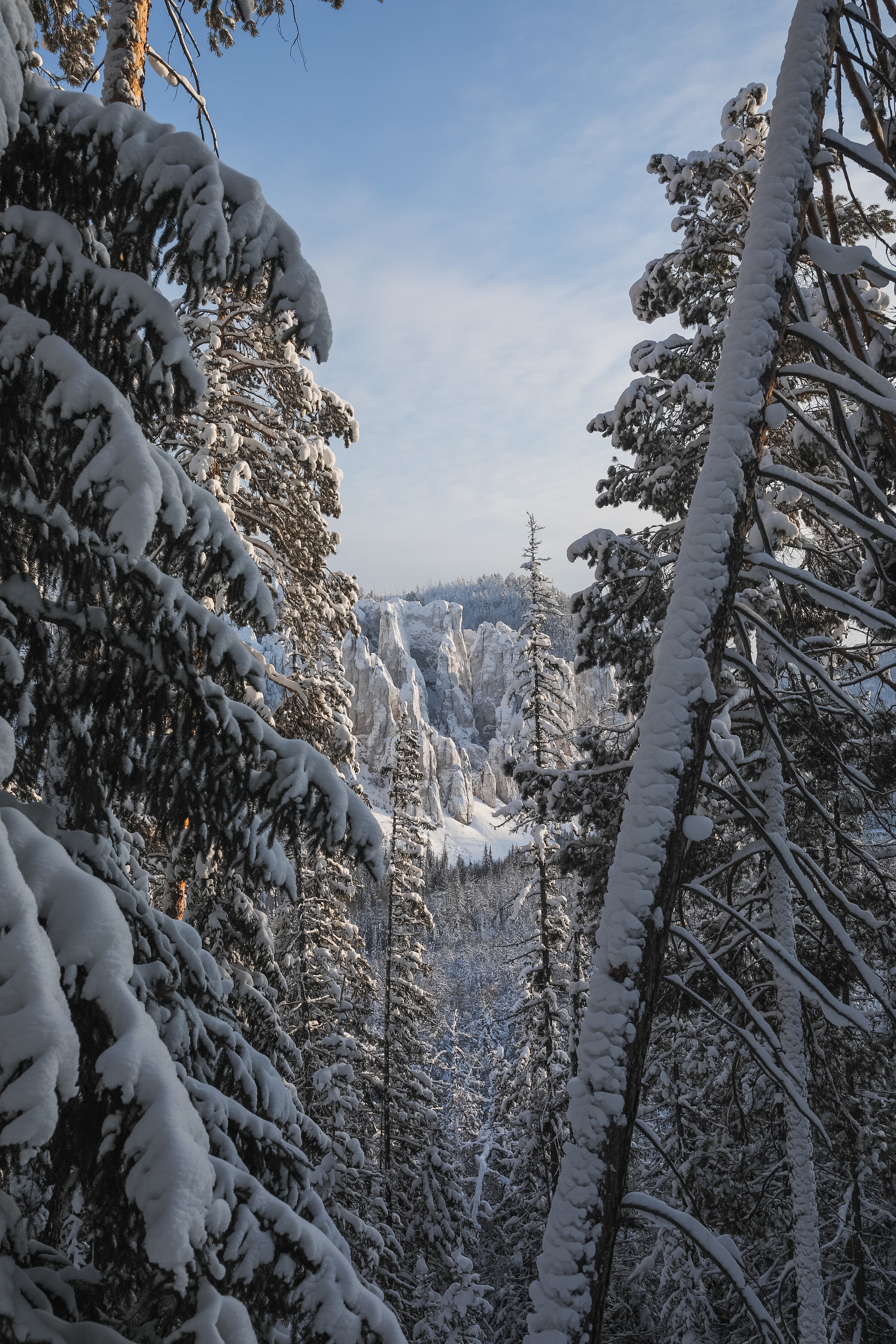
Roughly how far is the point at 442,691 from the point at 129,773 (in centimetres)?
13962

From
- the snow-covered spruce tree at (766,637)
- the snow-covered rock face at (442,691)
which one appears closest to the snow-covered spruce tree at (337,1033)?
the snow-covered spruce tree at (766,637)

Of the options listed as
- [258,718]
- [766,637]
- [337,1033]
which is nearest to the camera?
[258,718]

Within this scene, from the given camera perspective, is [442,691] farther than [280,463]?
Yes

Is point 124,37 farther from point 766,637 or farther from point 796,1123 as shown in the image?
point 796,1123

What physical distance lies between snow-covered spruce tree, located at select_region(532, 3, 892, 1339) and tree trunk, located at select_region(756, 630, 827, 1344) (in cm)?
267

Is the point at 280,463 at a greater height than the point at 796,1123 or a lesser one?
greater

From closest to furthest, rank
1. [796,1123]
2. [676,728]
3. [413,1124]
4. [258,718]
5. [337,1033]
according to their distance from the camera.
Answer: [258,718] → [676,728] → [796,1123] → [337,1033] → [413,1124]

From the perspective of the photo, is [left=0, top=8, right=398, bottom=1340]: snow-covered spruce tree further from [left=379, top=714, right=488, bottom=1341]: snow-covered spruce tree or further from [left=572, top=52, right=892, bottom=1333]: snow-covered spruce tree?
[left=379, top=714, right=488, bottom=1341]: snow-covered spruce tree

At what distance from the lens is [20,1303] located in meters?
1.63

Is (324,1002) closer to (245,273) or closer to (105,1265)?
(105,1265)

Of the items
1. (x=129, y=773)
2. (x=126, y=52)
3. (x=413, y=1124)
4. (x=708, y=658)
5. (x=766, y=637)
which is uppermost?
(x=126, y=52)

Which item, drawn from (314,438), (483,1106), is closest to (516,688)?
(314,438)

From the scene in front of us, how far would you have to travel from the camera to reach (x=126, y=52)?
4.09m

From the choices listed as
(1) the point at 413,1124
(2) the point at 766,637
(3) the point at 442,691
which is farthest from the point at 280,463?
(3) the point at 442,691
